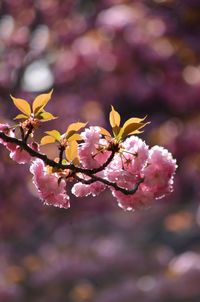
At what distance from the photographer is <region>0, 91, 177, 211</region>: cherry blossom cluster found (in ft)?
6.82

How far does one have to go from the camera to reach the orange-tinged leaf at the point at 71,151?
212 cm

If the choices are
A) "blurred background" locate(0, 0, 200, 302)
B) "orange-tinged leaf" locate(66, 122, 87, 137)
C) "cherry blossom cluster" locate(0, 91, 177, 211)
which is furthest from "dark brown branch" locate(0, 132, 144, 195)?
"blurred background" locate(0, 0, 200, 302)

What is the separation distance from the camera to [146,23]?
8305 mm

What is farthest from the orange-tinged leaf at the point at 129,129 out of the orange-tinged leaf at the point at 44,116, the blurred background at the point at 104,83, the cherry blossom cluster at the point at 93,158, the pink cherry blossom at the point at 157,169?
the blurred background at the point at 104,83

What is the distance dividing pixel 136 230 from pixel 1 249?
155 inches

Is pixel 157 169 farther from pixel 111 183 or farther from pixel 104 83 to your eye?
pixel 104 83

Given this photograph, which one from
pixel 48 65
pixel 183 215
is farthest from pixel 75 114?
pixel 183 215

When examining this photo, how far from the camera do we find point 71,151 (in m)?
2.12

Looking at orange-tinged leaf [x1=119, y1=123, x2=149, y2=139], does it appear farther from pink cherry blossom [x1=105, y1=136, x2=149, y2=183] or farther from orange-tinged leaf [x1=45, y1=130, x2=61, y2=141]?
orange-tinged leaf [x1=45, y1=130, x2=61, y2=141]

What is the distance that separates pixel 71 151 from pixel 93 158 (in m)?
0.07

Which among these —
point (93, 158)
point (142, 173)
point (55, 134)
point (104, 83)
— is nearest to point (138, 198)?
point (142, 173)

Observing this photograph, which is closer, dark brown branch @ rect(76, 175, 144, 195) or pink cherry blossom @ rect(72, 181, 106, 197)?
dark brown branch @ rect(76, 175, 144, 195)

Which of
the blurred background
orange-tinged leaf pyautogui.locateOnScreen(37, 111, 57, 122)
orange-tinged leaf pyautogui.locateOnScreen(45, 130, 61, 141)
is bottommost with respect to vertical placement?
orange-tinged leaf pyautogui.locateOnScreen(45, 130, 61, 141)

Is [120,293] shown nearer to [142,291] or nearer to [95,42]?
[142,291]
